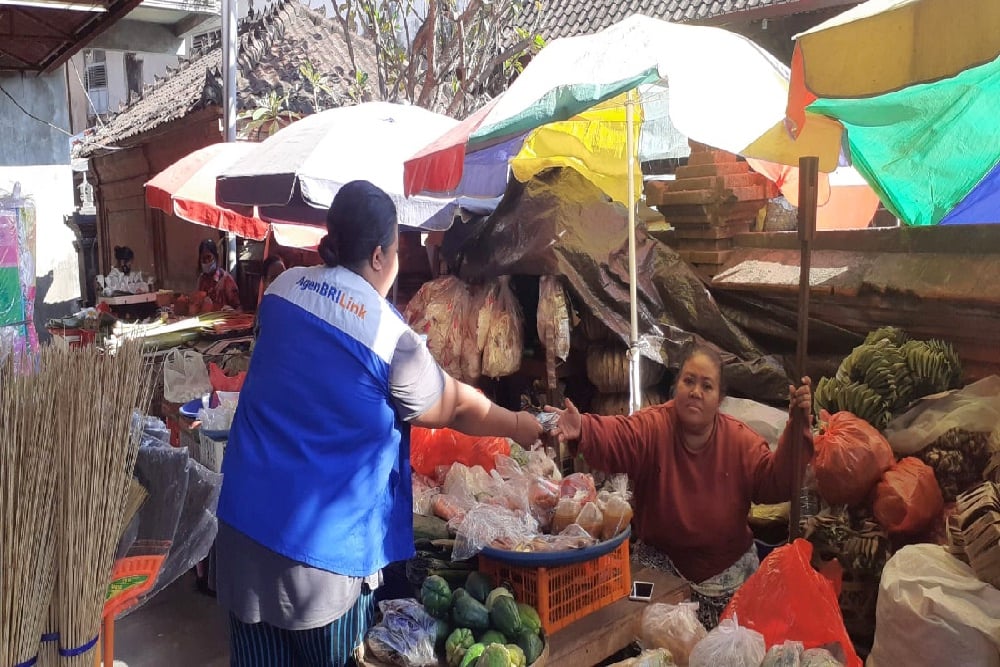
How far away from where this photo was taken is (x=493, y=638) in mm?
2205

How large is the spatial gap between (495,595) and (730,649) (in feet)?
2.31

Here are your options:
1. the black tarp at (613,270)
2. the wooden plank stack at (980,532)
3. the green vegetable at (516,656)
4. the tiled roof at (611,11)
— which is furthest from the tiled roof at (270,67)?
the wooden plank stack at (980,532)

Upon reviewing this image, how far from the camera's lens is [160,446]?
5.81 ft

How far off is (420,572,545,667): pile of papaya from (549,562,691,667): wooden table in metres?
0.15

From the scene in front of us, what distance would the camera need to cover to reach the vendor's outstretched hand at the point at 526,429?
2.39 metres

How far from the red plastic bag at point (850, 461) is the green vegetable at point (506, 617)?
161 centimetres

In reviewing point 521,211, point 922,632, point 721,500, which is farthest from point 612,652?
point 521,211

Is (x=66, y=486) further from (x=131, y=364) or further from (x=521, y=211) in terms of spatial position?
(x=521, y=211)

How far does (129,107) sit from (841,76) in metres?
16.5

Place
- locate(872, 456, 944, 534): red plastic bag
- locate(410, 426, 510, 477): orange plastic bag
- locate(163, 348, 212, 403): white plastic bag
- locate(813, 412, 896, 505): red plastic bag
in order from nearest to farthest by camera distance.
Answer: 1. locate(872, 456, 944, 534): red plastic bag
2. locate(813, 412, 896, 505): red plastic bag
3. locate(410, 426, 510, 477): orange plastic bag
4. locate(163, 348, 212, 403): white plastic bag

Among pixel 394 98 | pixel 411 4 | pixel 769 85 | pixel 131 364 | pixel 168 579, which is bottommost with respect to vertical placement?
pixel 168 579

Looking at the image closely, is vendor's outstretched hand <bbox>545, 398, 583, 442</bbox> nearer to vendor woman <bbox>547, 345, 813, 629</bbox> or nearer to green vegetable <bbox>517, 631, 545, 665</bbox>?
vendor woman <bbox>547, 345, 813, 629</bbox>

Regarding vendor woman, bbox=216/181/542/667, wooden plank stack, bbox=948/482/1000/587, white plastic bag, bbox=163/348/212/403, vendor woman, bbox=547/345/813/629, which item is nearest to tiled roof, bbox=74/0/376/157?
white plastic bag, bbox=163/348/212/403

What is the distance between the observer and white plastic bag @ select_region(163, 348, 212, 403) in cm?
478
